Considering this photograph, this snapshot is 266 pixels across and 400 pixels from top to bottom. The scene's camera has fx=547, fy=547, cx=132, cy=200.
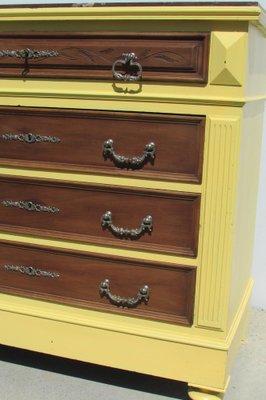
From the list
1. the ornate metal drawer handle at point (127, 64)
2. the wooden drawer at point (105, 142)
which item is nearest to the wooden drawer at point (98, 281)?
the wooden drawer at point (105, 142)

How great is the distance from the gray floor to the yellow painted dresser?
0.47 feet

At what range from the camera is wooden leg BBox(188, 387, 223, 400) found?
1.55m

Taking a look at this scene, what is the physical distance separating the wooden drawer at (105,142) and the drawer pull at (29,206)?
117mm

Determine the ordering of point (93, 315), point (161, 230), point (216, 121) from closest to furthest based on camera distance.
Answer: point (216, 121) < point (161, 230) < point (93, 315)

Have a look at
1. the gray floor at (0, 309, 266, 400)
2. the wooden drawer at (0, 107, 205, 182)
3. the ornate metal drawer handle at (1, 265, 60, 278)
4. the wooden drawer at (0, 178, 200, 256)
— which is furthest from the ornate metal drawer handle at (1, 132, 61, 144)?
the gray floor at (0, 309, 266, 400)

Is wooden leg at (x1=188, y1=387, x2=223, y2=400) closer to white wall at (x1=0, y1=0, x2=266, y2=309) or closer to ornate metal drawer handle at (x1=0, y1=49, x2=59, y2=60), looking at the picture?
Answer: white wall at (x1=0, y1=0, x2=266, y2=309)

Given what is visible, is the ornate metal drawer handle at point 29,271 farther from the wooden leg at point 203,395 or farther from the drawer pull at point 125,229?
the wooden leg at point 203,395

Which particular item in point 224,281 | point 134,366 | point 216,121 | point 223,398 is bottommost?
point 223,398

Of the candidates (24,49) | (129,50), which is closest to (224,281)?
(129,50)

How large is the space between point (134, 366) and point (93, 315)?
190 millimetres

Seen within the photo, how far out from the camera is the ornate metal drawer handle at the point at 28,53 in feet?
5.01

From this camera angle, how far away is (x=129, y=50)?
4.72 ft

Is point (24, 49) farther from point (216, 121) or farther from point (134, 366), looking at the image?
point (134, 366)

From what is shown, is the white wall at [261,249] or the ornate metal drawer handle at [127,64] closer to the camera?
the ornate metal drawer handle at [127,64]
